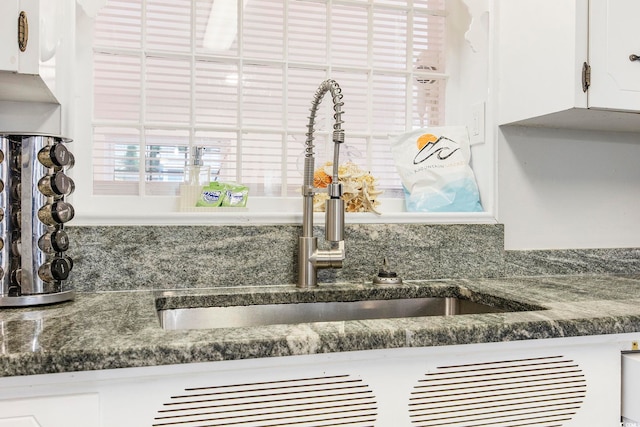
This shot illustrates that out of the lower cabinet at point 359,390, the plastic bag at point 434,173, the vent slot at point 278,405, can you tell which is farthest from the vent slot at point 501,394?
the plastic bag at point 434,173

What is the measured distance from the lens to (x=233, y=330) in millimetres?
936

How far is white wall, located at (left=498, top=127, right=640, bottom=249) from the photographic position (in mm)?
1764

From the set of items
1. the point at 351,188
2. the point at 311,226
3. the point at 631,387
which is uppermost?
the point at 351,188

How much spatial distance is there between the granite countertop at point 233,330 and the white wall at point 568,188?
0.43m

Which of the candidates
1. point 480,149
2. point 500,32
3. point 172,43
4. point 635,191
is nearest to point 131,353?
point 172,43

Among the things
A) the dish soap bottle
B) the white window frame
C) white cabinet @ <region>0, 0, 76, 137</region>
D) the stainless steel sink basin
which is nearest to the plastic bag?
the white window frame

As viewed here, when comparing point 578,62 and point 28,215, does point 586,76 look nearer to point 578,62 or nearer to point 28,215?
point 578,62

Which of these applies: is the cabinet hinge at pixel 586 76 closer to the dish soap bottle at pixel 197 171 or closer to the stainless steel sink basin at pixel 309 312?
the stainless steel sink basin at pixel 309 312

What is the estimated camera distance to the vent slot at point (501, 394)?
3.23ft

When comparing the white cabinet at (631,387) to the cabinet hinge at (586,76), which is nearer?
the white cabinet at (631,387)

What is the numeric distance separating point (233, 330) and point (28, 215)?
0.55 m

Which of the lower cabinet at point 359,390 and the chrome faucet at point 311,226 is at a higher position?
the chrome faucet at point 311,226

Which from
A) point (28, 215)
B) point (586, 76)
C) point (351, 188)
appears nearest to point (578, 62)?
point (586, 76)

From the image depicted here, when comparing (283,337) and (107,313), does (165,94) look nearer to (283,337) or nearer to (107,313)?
(107,313)
